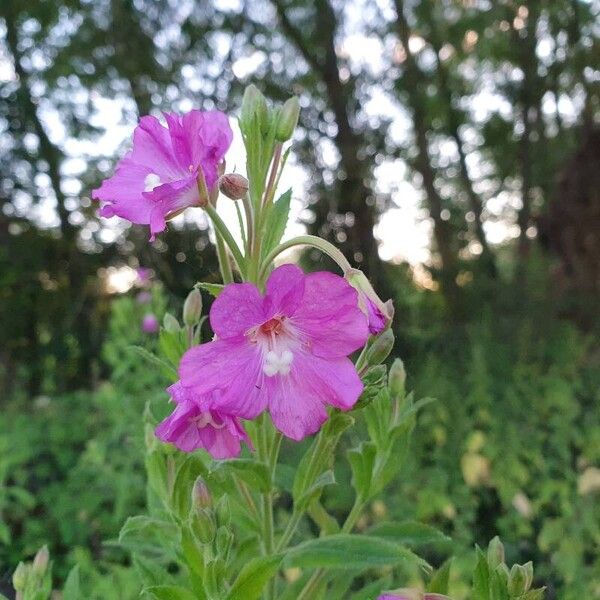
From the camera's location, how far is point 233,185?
23.5 inches

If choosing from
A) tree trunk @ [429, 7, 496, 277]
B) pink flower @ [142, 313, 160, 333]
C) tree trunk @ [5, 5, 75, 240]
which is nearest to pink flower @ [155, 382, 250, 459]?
pink flower @ [142, 313, 160, 333]

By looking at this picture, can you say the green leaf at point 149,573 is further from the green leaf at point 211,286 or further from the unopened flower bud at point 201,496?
the green leaf at point 211,286

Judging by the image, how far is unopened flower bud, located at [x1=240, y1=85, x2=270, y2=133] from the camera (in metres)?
0.66

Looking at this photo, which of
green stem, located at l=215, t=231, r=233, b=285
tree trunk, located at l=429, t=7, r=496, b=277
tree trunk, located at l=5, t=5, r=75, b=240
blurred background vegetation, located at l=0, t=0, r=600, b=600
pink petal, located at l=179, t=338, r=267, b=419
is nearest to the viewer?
pink petal, located at l=179, t=338, r=267, b=419

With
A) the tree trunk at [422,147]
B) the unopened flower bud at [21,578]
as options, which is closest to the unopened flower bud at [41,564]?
the unopened flower bud at [21,578]

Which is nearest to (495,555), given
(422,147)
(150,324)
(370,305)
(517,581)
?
(517,581)

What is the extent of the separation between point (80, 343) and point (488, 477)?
271cm

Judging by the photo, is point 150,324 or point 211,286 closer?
point 211,286

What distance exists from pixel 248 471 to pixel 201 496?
0.09m

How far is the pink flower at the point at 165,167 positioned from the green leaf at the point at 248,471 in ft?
0.71

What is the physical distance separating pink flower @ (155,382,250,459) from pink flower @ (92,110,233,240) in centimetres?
14

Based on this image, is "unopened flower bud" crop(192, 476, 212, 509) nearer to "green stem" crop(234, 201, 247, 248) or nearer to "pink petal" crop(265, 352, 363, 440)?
"pink petal" crop(265, 352, 363, 440)

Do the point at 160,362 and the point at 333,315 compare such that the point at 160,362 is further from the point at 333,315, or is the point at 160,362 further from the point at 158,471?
the point at 333,315

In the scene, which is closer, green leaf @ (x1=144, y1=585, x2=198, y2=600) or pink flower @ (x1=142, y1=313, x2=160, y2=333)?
green leaf @ (x1=144, y1=585, x2=198, y2=600)
